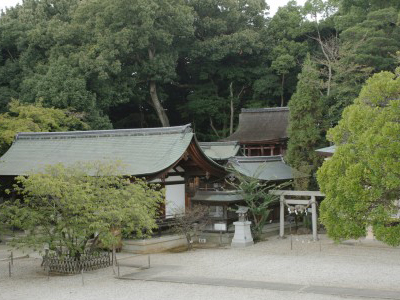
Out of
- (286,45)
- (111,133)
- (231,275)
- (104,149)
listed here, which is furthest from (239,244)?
(286,45)

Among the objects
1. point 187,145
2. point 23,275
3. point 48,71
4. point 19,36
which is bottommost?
point 23,275

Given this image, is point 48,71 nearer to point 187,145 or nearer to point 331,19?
point 187,145

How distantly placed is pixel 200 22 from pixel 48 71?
14.1m

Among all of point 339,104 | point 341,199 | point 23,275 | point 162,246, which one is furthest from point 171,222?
point 339,104

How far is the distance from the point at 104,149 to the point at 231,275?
9795 millimetres

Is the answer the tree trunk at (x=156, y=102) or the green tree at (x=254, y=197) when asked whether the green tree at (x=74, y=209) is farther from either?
the tree trunk at (x=156, y=102)

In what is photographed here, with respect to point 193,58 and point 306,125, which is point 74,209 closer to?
point 306,125

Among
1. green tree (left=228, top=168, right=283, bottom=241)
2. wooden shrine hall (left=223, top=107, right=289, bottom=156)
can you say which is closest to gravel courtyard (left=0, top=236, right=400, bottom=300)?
green tree (left=228, top=168, right=283, bottom=241)

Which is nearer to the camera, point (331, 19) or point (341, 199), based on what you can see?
point (341, 199)

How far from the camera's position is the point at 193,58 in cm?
4116

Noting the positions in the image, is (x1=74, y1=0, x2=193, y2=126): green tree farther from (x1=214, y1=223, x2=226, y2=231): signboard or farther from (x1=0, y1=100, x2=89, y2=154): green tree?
(x1=214, y1=223, x2=226, y2=231): signboard

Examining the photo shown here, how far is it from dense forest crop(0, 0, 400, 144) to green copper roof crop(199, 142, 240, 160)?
4027 millimetres

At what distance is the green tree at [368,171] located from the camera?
1019 cm

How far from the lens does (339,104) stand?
27562 mm
